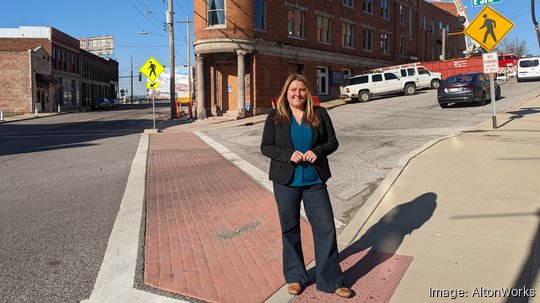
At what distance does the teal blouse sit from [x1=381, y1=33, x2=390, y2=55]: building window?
4060cm

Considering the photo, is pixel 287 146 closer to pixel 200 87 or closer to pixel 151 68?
pixel 151 68

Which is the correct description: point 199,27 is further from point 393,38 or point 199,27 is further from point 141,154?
point 393,38

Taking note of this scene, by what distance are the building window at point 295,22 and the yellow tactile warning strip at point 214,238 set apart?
23.2m

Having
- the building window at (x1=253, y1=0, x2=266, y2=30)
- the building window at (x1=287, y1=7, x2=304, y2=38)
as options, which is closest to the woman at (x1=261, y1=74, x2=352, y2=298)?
the building window at (x1=253, y1=0, x2=266, y2=30)

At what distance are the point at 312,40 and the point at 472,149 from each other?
2404 centimetres

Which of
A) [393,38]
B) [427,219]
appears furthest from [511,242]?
[393,38]

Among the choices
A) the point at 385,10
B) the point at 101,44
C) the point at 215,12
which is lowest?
the point at 215,12

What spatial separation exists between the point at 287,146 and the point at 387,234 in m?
2.24

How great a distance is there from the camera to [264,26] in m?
29.0

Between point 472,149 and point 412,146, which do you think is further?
point 412,146

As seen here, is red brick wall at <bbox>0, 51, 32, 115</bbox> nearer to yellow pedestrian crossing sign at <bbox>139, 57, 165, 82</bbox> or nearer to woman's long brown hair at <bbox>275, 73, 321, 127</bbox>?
yellow pedestrian crossing sign at <bbox>139, 57, 165, 82</bbox>

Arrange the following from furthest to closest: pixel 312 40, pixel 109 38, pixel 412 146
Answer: pixel 109 38
pixel 312 40
pixel 412 146

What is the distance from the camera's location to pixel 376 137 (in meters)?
14.4

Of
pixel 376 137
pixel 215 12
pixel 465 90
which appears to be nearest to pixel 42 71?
pixel 215 12
